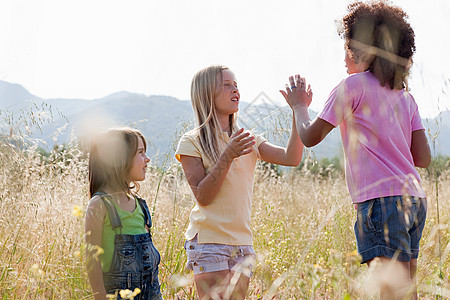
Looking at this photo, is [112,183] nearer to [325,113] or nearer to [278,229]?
[325,113]

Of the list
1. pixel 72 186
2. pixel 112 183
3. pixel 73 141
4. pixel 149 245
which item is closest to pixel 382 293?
pixel 149 245

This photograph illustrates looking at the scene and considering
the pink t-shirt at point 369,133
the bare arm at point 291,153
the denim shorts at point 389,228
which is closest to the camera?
the denim shorts at point 389,228

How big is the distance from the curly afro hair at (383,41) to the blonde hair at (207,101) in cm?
70

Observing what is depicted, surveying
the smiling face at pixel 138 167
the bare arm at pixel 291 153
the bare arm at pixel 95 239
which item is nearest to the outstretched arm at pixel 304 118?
the bare arm at pixel 291 153

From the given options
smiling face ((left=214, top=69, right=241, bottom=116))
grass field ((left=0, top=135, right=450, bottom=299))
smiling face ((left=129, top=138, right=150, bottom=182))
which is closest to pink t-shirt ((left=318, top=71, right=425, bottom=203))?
grass field ((left=0, top=135, right=450, bottom=299))

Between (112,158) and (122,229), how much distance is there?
1.25 ft

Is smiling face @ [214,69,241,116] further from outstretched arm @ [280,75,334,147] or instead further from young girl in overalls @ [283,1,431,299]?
young girl in overalls @ [283,1,431,299]

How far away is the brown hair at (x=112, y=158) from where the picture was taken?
228 cm

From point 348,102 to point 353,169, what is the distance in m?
0.29

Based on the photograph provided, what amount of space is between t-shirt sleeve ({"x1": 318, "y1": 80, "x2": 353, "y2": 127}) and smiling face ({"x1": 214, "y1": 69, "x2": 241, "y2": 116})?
0.56 metres

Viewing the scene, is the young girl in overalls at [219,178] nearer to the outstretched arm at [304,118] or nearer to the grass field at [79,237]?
the outstretched arm at [304,118]

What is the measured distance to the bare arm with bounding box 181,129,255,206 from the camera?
203cm

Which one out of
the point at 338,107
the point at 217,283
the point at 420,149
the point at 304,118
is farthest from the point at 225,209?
the point at 420,149

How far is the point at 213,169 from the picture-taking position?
2.12 m
